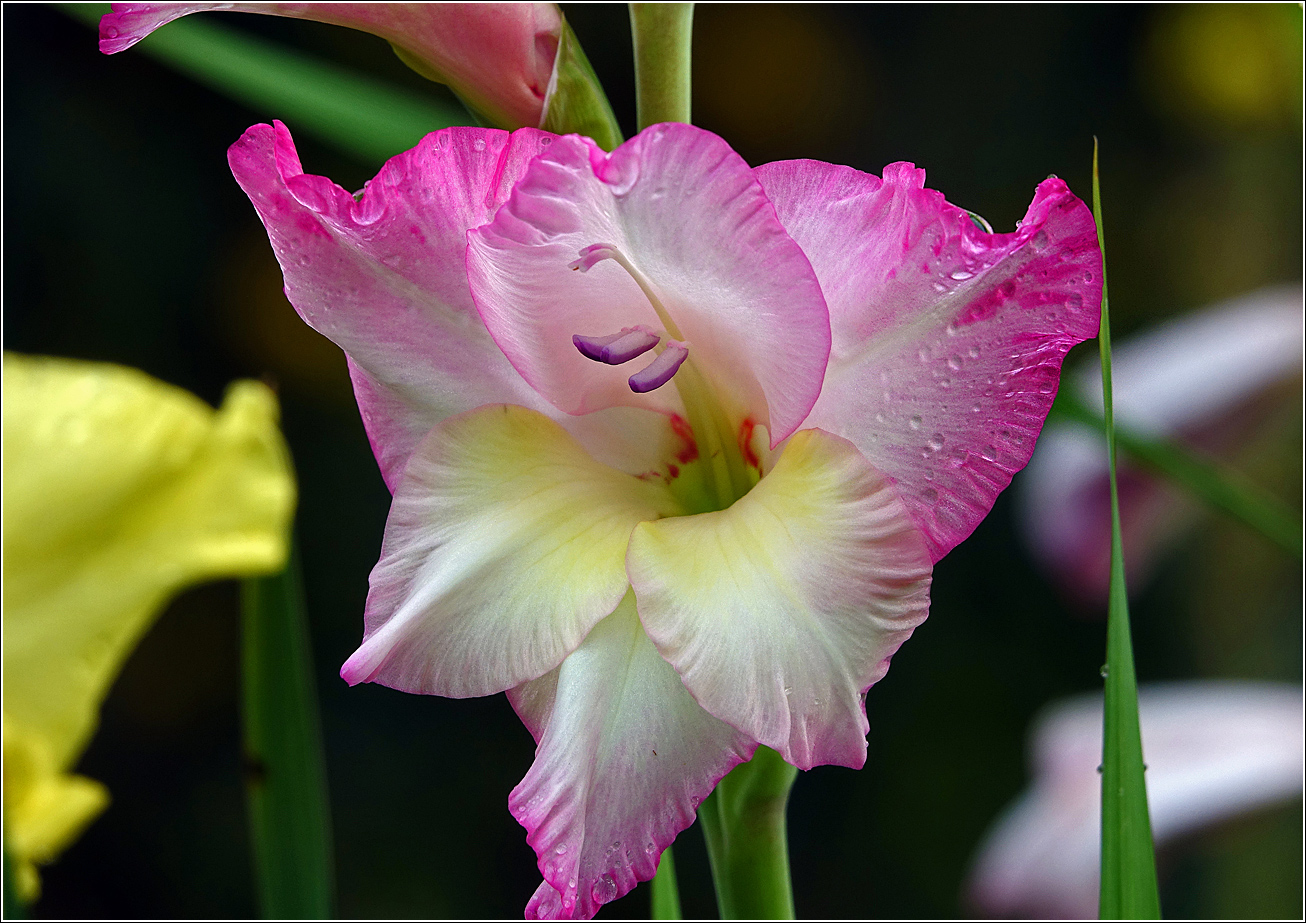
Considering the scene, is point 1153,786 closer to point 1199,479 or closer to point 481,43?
point 1199,479

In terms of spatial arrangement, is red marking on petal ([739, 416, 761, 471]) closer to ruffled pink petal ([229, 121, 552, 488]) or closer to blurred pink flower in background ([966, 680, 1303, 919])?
ruffled pink petal ([229, 121, 552, 488])

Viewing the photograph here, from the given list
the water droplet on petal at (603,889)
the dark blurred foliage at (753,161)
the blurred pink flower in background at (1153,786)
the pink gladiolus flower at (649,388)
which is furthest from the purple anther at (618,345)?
the dark blurred foliage at (753,161)

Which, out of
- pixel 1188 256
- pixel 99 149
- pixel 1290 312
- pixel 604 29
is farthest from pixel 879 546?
pixel 1188 256

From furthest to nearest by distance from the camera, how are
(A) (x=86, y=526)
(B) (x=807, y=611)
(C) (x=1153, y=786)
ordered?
(C) (x=1153, y=786)
(A) (x=86, y=526)
(B) (x=807, y=611)

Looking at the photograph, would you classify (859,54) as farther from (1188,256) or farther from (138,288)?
(138,288)

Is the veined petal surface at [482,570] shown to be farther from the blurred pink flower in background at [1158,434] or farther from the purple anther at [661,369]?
the blurred pink flower in background at [1158,434]

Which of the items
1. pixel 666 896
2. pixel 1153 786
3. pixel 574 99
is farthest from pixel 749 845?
pixel 1153 786
